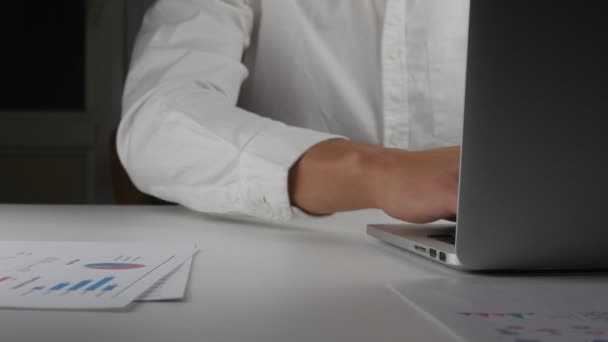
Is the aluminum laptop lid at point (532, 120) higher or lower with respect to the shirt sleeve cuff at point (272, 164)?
higher

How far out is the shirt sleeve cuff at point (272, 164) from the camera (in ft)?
2.35

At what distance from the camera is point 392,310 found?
365 millimetres

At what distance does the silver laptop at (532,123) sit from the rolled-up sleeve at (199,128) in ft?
1.01

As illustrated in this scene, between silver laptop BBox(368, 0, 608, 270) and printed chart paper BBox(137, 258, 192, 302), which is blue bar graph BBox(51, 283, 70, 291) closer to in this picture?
printed chart paper BBox(137, 258, 192, 302)

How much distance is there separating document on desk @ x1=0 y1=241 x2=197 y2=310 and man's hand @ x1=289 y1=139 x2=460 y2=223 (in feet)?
0.57

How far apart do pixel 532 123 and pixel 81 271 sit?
0.31 m

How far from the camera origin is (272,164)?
2.36 ft

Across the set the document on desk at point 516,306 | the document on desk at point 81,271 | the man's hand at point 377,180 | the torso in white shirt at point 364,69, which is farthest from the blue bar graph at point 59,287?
the torso in white shirt at point 364,69

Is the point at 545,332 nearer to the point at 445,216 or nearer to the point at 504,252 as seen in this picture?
the point at 504,252

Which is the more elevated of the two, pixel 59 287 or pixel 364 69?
pixel 364 69

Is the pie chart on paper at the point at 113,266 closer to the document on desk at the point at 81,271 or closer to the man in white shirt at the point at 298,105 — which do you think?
the document on desk at the point at 81,271

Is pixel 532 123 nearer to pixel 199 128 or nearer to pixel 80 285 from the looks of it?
pixel 80 285

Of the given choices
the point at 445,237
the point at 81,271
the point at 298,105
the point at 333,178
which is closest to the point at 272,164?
the point at 333,178

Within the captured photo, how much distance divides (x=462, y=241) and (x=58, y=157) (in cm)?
337
